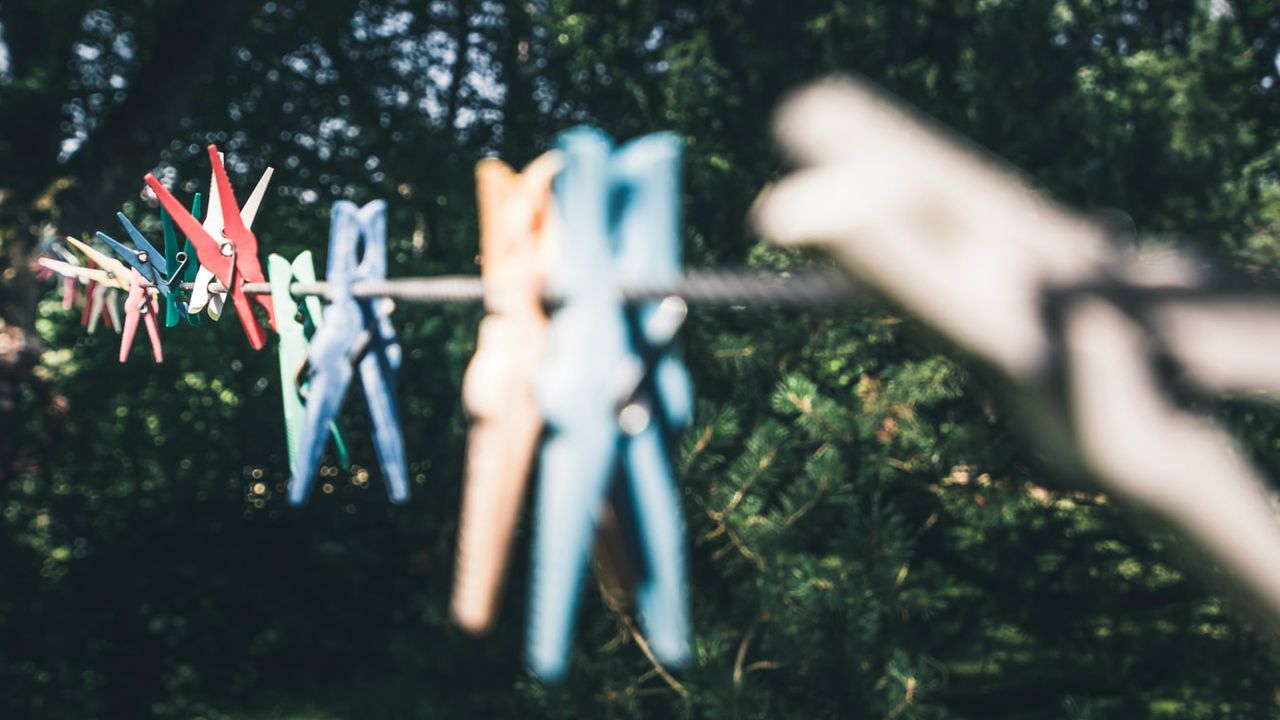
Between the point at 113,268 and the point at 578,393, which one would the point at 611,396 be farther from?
the point at 113,268

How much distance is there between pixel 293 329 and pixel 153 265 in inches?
12.9

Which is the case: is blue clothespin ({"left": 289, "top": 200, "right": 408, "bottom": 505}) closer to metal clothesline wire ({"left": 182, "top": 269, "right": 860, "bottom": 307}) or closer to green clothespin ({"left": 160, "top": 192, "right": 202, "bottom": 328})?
metal clothesline wire ({"left": 182, "top": 269, "right": 860, "bottom": 307})

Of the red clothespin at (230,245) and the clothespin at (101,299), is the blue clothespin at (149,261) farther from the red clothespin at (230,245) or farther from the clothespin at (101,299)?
the clothespin at (101,299)

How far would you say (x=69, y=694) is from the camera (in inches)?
132

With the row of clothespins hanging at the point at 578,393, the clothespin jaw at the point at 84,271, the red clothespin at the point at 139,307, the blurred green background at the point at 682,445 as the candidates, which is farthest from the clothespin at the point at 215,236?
the blurred green background at the point at 682,445

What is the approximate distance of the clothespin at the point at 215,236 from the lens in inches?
39.6

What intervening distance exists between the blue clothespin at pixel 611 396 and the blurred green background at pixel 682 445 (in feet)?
3.53

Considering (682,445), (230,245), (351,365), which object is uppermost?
(230,245)

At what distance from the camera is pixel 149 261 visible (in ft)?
3.80

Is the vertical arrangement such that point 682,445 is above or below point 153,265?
below

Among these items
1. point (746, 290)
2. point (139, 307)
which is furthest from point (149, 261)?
point (746, 290)

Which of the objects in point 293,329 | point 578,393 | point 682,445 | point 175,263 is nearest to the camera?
point 578,393

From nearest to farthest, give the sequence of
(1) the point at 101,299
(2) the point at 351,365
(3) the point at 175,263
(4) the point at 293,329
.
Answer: (2) the point at 351,365
(4) the point at 293,329
(3) the point at 175,263
(1) the point at 101,299

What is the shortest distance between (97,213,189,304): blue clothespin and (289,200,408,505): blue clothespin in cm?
34
